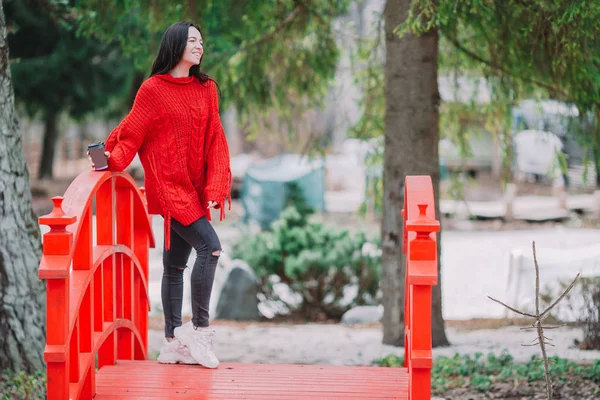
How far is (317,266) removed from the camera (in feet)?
32.8

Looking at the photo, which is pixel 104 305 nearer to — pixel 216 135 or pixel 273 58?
pixel 216 135

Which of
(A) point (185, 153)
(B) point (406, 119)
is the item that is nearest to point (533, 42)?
(B) point (406, 119)

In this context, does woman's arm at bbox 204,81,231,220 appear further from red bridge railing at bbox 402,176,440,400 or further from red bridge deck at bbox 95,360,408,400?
red bridge railing at bbox 402,176,440,400

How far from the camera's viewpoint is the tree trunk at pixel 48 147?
74.7 ft

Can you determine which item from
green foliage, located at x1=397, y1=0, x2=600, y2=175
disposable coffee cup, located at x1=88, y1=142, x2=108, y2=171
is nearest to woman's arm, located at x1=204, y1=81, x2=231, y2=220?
disposable coffee cup, located at x1=88, y1=142, x2=108, y2=171

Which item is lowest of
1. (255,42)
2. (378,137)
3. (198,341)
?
(198,341)

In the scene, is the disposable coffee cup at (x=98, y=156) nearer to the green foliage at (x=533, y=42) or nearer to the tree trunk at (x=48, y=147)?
the green foliage at (x=533, y=42)

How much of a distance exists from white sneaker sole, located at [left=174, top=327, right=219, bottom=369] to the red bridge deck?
41 millimetres

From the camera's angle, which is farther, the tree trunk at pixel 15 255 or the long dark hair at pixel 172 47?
the tree trunk at pixel 15 255

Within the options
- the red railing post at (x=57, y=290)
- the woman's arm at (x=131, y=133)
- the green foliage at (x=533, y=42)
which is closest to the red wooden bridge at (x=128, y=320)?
the red railing post at (x=57, y=290)

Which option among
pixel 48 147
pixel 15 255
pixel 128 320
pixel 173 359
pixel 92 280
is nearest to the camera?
pixel 92 280

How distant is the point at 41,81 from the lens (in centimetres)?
1800

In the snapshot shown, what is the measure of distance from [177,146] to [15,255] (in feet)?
4.57

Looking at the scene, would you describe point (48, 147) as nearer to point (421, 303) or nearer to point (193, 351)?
point (193, 351)
